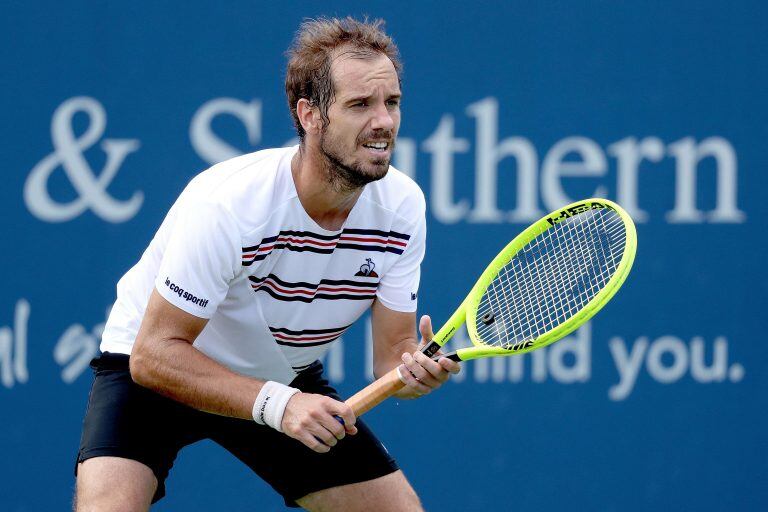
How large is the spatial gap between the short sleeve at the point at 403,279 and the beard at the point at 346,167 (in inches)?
13.1

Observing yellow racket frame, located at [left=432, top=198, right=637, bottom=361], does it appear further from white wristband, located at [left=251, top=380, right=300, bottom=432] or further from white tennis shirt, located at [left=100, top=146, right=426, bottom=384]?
white wristband, located at [left=251, top=380, right=300, bottom=432]

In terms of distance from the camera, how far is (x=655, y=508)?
17.3 ft

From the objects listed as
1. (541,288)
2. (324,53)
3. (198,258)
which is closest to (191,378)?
(198,258)

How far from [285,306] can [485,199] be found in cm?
169

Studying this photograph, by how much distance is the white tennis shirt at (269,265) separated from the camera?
134 inches

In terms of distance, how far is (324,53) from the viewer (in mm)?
3564

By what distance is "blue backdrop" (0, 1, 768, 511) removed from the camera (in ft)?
16.9

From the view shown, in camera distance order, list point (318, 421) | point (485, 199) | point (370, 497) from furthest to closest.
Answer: point (485, 199) < point (370, 497) < point (318, 421)

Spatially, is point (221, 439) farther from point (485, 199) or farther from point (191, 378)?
point (485, 199)

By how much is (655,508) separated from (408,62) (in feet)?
6.44

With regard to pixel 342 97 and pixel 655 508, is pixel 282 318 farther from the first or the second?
pixel 655 508

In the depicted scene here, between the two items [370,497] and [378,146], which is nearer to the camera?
[378,146]

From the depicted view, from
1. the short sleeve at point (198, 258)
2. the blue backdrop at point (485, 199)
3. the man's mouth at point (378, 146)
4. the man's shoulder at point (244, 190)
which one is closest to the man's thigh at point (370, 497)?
the short sleeve at point (198, 258)

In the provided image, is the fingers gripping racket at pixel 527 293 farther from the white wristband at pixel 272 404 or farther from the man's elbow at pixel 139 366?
the man's elbow at pixel 139 366
